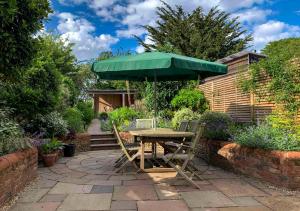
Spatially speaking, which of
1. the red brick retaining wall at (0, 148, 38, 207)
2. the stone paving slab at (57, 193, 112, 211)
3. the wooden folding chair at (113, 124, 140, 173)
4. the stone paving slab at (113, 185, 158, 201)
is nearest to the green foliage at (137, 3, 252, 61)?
the wooden folding chair at (113, 124, 140, 173)

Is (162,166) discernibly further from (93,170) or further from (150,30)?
(150,30)

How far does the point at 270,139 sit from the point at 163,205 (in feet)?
8.70

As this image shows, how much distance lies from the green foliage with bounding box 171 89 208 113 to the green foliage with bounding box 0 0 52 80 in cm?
760

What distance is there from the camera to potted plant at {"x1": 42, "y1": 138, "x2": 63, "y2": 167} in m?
6.74

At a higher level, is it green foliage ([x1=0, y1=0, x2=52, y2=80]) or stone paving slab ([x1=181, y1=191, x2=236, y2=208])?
green foliage ([x1=0, y1=0, x2=52, y2=80])

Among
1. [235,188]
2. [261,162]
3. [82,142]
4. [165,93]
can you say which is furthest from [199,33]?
[235,188]

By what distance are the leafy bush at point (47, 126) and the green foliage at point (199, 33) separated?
17.1 meters

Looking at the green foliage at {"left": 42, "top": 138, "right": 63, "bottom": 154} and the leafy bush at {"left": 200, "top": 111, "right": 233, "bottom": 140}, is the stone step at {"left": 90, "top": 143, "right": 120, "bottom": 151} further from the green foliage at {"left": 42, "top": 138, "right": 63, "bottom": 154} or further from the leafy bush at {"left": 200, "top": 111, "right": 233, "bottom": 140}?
the leafy bush at {"left": 200, "top": 111, "right": 233, "bottom": 140}

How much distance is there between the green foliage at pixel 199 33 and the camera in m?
24.3

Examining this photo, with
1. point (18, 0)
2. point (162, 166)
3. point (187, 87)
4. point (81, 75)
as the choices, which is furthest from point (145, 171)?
point (81, 75)

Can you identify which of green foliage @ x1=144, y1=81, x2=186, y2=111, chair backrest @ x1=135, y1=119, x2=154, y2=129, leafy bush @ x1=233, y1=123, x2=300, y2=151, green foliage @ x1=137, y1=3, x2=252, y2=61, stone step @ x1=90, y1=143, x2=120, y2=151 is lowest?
stone step @ x1=90, y1=143, x2=120, y2=151

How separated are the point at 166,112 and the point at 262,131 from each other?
21.0 ft

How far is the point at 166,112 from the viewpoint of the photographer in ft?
39.6

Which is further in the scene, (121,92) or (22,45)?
(121,92)
